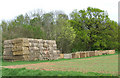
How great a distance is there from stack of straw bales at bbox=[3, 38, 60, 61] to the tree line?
10061 millimetres

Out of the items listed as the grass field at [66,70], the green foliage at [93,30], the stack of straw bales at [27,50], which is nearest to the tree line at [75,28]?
the green foliage at [93,30]

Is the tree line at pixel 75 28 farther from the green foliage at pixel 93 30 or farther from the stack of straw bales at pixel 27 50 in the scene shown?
the stack of straw bales at pixel 27 50

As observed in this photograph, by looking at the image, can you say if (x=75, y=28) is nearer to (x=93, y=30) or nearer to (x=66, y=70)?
(x=93, y=30)

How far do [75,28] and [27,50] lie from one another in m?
26.2

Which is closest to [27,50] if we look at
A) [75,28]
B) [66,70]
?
[66,70]

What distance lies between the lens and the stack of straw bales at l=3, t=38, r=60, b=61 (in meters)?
29.6

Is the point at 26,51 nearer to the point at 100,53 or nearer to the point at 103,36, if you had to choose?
the point at 100,53

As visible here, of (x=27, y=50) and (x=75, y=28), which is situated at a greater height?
(x=75, y=28)

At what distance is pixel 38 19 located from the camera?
48.8 meters

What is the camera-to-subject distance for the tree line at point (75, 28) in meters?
46.9

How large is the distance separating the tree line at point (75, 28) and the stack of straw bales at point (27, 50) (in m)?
10.1

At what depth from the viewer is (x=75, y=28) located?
5384cm

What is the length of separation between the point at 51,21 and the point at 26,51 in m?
20.7

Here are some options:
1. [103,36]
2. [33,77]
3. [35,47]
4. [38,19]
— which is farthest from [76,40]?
[33,77]
